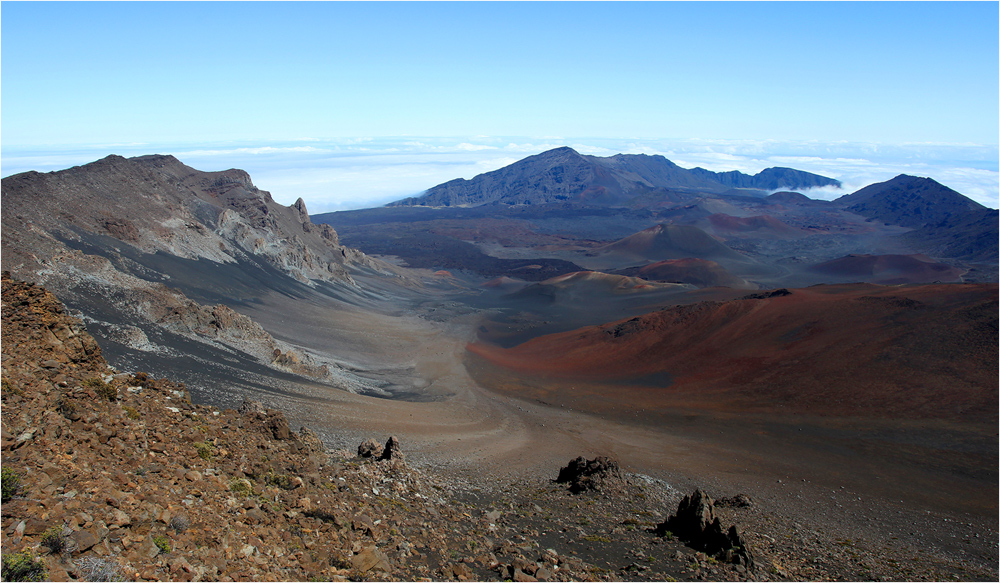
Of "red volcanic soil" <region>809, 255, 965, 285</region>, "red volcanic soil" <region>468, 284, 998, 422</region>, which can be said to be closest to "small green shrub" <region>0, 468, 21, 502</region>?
"red volcanic soil" <region>468, 284, 998, 422</region>

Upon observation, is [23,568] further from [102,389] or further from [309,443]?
[309,443]

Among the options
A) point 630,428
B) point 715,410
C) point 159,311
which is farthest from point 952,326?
point 159,311

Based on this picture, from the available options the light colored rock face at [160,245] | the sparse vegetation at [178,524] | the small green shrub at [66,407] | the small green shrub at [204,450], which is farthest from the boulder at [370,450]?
the light colored rock face at [160,245]

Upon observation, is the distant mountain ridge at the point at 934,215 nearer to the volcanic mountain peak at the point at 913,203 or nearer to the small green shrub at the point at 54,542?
the volcanic mountain peak at the point at 913,203

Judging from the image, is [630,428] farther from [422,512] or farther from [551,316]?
[551,316]

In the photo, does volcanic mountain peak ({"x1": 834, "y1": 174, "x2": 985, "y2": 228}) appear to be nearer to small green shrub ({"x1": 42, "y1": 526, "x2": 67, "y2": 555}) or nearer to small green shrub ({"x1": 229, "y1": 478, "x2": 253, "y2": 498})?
small green shrub ({"x1": 229, "y1": 478, "x2": 253, "y2": 498})
